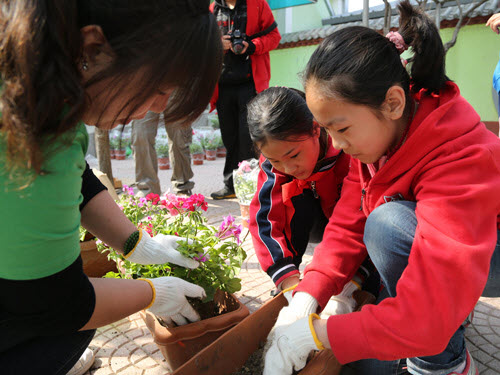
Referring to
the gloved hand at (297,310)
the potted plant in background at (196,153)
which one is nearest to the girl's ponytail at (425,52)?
the gloved hand at (297,310)

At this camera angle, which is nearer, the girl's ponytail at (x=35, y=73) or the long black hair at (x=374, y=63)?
the girl's ponytail at (x=35, y=73)

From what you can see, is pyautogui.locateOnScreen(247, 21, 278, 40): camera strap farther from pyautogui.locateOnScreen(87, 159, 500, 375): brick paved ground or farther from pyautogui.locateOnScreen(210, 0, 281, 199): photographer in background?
pyautogui.locateOnScreen(87, 159, 500, 375): brick paved ground

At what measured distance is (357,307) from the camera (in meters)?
1.57

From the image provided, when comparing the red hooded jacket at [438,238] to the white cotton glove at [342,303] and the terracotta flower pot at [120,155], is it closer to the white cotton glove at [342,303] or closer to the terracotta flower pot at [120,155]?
the white cotton glove at [342,303]

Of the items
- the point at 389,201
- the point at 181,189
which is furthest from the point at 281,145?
the point at 181,189

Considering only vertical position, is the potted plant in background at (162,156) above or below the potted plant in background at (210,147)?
above

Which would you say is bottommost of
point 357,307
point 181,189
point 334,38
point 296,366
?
point 181,189

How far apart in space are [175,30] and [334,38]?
583 mm

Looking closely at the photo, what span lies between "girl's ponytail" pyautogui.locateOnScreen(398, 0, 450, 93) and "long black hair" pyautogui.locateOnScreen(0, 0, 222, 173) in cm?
64

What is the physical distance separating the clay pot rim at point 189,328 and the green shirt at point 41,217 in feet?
1.78

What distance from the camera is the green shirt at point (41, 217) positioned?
783 millimetres

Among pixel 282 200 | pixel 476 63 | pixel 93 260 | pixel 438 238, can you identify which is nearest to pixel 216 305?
pixel 282 200

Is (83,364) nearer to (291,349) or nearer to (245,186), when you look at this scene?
(291,349)

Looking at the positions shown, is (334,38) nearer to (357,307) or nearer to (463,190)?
(463,190)
